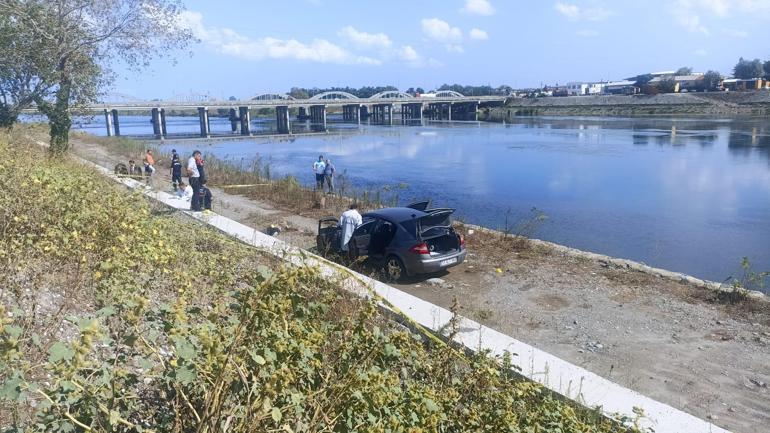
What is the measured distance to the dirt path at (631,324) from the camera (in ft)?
21.0

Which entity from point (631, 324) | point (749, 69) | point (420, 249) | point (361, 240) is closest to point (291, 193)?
point (361, 240)

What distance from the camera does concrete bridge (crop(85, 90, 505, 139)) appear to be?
301 feet

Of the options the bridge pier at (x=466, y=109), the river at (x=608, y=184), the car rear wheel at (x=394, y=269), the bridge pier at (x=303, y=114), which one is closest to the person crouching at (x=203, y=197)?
the car rear wheel at (x=394, y=269)

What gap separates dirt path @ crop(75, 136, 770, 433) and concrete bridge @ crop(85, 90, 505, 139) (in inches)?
2633

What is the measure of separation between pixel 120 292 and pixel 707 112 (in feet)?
347

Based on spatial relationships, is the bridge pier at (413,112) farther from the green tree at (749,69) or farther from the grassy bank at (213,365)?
the grassy bank at (213,365)

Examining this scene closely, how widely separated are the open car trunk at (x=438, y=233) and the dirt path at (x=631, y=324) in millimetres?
642

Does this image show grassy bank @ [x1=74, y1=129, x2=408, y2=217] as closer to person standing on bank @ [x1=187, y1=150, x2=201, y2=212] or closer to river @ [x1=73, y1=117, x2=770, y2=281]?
river @ [x1=73, y1=117, x2=770, y2=281]

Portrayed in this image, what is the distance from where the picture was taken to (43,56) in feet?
58.5

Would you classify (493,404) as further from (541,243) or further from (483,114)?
(483,114)

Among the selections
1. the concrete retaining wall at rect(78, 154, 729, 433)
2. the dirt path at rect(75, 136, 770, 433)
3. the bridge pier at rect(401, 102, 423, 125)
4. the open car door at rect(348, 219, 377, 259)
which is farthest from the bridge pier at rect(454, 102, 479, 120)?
the concrete retaining wall at rect(78, 154, 729, 433)

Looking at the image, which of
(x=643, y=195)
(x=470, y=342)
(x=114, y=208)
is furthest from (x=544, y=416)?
(x=643, y=195)

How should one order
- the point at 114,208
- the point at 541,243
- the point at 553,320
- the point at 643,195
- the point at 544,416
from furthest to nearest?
the point at 643,195
the point at 541,243
the point at 553,320
the point at 114,208
the point at 544,416

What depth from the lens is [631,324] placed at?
8.45m
